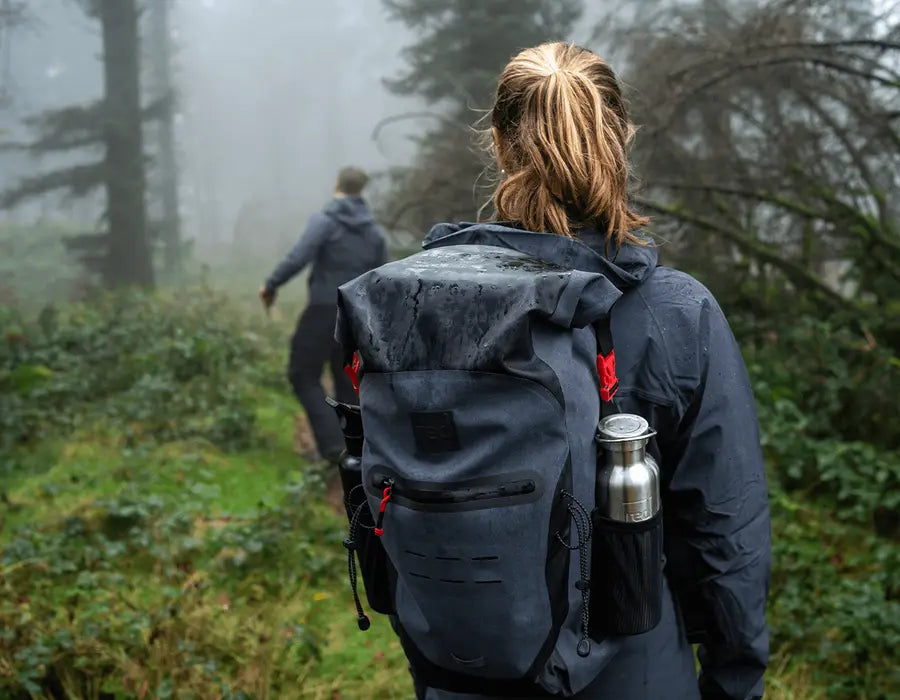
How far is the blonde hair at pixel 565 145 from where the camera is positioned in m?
1.69

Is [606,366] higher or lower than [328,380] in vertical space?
higher

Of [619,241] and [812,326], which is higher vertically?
[619,241]

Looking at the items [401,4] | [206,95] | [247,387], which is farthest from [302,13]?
[247,387]

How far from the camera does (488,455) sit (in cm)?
143

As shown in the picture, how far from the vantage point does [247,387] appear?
8.87m

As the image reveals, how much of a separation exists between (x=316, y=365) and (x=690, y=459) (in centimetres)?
508

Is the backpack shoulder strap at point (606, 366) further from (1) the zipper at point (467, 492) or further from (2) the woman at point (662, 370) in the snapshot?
(1) the zipper at point (467, 492)

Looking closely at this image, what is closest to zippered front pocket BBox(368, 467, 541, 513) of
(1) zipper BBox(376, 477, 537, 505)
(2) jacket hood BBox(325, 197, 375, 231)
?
(1) zipper BBox(376, 477, 537, 505)

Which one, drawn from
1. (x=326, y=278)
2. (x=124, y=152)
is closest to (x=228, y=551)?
(x=326, y=278)

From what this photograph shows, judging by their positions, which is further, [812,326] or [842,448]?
[812,326]

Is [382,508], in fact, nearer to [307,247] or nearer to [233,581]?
[233,581]

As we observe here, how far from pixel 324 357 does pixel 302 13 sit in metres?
71.1

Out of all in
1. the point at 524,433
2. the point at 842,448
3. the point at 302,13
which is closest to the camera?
Result: the point at 524,433

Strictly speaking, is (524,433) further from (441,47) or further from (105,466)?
(441,47)
